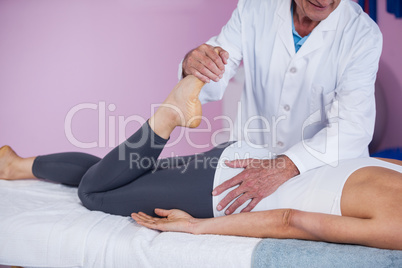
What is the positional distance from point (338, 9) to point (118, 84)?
1.87 metres

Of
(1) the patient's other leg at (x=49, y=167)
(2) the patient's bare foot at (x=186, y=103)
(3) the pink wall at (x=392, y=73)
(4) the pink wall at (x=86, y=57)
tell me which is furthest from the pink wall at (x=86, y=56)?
(2) the patient's bare foot at (x=186, y=103)

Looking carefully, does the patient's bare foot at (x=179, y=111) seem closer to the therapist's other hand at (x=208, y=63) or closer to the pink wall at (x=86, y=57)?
the therapist's other hand at (x=208, y=63)

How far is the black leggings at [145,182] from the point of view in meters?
1.60

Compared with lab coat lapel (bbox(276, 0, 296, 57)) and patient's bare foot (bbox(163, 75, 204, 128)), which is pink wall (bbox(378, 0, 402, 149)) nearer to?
lab coat lapel (bbox(276, 0, 296, 57))

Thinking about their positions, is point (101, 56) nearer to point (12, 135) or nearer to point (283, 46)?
point (12, 135)

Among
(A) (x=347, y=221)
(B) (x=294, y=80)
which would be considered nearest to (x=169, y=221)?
(A) (x=347, y=221)

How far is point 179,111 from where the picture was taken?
1665 mm

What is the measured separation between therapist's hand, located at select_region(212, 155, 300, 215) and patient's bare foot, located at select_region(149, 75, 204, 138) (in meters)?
0.22

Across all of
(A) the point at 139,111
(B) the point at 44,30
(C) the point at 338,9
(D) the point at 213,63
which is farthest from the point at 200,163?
(B) the point at 44,30

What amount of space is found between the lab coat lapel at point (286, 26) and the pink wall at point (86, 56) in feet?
4.31

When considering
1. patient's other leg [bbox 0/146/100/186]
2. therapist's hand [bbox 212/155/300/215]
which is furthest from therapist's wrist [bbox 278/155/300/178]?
patient's other leg [bbox 0/146/100/186]

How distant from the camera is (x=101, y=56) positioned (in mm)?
3316

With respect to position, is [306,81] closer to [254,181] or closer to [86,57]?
[254,181]

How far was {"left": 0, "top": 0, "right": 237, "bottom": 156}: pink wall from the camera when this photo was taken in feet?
10.7
